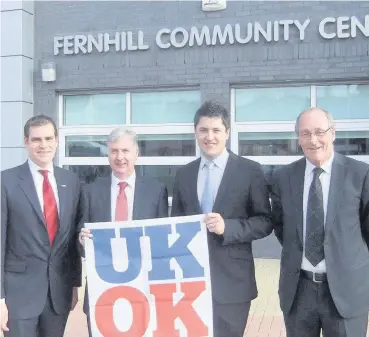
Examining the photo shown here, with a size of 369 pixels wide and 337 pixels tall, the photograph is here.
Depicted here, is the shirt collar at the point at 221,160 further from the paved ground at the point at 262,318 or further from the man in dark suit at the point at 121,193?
the paved ground at the point at 262,318

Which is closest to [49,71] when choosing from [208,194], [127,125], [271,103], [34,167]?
[127,125]

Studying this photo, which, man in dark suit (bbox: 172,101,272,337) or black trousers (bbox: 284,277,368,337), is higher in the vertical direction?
man in dark suit (bbox: 172,101,272,337)

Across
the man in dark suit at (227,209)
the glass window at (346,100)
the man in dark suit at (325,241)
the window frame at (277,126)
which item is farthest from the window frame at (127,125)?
the man in dark suit at (325,241)

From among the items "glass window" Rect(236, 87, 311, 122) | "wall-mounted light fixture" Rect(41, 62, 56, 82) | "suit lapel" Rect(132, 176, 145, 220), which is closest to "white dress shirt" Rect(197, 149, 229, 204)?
"suit lapel" Rect(132, 176, 145, 220)

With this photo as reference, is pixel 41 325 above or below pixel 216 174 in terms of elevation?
below

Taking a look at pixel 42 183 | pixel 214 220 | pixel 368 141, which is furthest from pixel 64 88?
pixel 214 220

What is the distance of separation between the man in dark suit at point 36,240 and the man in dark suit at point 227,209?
0.83 m

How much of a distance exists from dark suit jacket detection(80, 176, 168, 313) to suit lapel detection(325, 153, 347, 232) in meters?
1.05

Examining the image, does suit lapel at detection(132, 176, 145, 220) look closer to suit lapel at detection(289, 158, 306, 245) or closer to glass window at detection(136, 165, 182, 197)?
suit lapel at detection(289, 158, 306, 245)

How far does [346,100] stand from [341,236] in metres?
5.09

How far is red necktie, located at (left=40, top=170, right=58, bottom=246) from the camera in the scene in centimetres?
305

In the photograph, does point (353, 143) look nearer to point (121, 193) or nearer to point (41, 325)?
point (121, 193)

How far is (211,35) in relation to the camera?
757cm

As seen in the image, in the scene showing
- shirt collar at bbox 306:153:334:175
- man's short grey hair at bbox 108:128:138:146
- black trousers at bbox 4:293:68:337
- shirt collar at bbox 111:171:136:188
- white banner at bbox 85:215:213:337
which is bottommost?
black trousers at bbox 4:293:68:337
